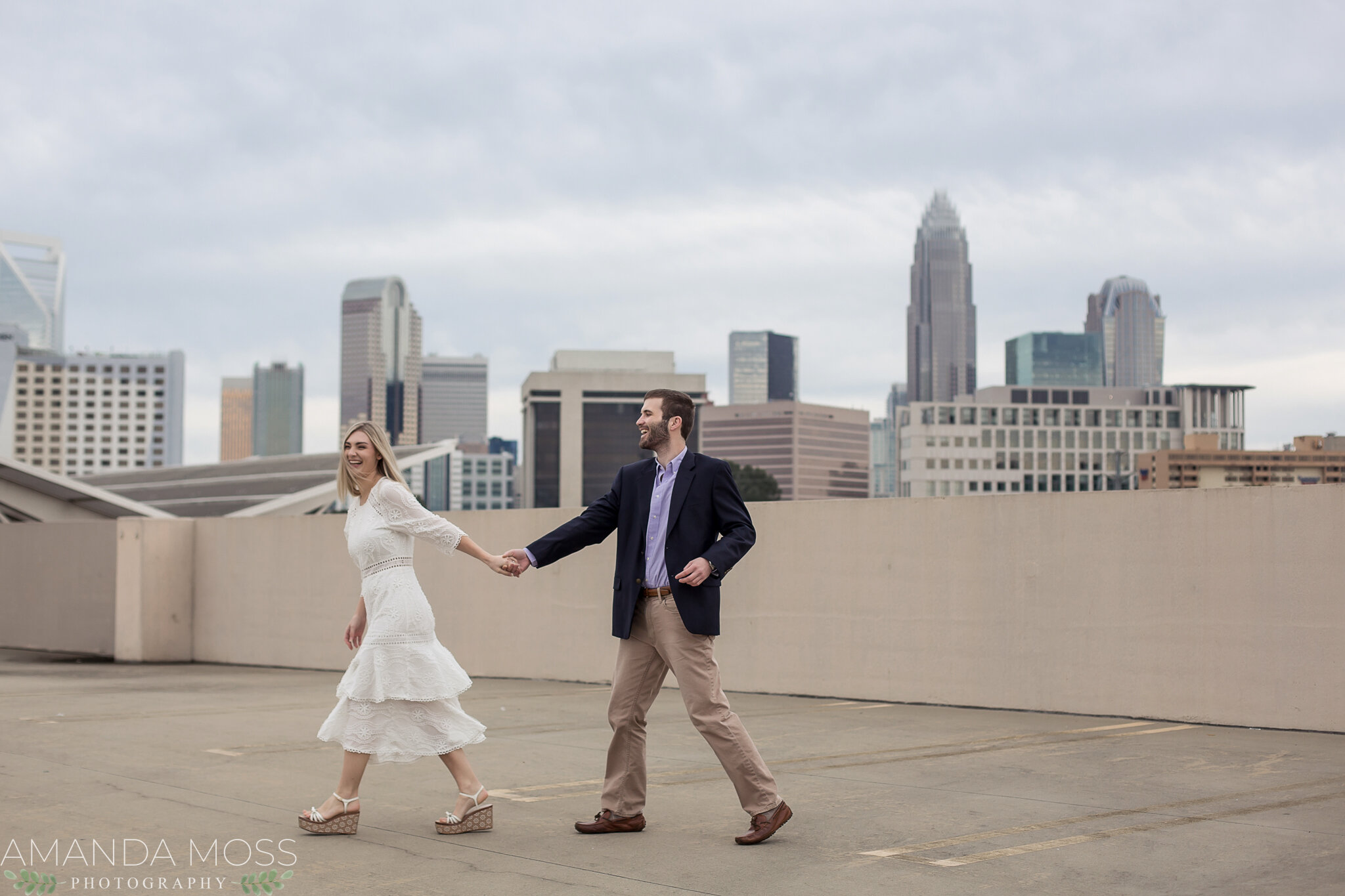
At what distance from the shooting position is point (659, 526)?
527 centimetres

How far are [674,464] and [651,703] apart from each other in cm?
100

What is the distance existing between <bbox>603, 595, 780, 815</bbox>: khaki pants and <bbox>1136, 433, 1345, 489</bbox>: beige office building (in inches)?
6761

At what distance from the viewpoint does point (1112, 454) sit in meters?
180

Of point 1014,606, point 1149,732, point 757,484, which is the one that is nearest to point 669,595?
point 1149,732

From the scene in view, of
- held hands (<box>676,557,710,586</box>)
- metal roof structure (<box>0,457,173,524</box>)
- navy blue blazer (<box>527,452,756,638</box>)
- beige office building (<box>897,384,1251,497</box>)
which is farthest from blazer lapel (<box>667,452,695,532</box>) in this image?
beige office building (<box>897,384,1251,497</box>)

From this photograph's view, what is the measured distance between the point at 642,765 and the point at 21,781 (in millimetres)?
3399

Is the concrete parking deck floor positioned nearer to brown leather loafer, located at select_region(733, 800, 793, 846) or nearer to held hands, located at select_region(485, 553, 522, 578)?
brown leather loafer, located at select_region(733, 800, 793, 846)

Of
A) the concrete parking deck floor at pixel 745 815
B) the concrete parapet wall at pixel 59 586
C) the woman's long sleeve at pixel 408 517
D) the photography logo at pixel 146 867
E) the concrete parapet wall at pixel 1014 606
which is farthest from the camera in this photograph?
the concrete parapet wall at pixel 59 586

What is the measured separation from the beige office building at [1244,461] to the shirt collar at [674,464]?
17158 centimetres

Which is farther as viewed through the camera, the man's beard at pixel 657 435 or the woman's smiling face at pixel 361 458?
the woman's smiling face at pixel 361 458

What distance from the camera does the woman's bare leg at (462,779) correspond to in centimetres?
516

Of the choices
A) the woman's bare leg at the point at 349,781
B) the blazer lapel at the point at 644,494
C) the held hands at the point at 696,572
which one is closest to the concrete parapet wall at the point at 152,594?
the woman's bare leg at the point at 349,781

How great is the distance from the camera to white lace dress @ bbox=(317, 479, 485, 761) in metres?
5.25

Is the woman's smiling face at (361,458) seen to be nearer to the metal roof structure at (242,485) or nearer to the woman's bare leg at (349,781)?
the woman's bare leg at (349,781)
